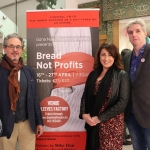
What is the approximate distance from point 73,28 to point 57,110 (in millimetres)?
848

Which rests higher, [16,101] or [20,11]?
[20,11]

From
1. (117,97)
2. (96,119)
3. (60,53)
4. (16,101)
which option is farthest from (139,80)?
(16,101)

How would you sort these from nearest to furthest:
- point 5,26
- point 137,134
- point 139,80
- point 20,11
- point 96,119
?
point 96,119 → point 139,80 → point 137,134 → point 5,26 → point 20,11

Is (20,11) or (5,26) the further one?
(20,11)

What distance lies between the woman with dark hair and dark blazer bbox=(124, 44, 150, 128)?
0.51 ft

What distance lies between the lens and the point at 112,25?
5.59 meters

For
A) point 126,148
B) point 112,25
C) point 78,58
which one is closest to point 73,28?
point 78,58

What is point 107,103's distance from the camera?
1648 mm

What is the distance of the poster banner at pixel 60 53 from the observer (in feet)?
6.95

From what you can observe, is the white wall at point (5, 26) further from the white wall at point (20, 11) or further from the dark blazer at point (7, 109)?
the dark blazer at point (7, 109)

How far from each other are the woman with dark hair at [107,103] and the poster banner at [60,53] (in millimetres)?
407

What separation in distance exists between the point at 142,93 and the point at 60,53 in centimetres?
88

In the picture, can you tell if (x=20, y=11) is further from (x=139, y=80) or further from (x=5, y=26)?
(x=139, y=80)

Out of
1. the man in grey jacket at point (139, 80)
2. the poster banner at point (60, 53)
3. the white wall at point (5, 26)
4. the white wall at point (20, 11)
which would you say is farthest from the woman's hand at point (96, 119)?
the white wall at point (20, 11)
